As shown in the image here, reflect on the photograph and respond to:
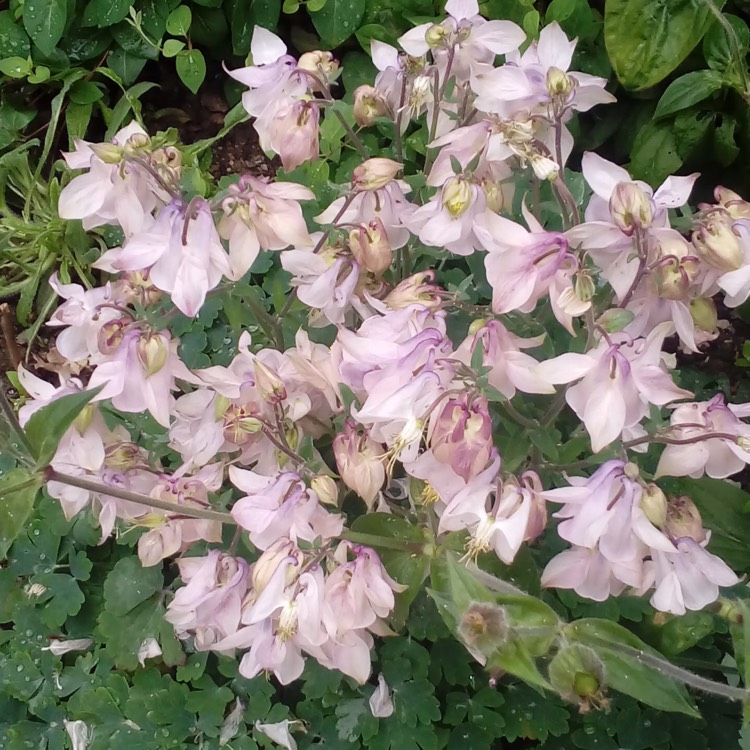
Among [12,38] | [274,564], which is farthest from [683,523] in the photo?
[12,38]

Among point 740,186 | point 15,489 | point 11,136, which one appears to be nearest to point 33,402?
point 15,489

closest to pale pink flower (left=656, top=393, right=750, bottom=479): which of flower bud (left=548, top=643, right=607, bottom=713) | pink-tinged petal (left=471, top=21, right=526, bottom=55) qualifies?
flower bud (left=548, top=643, right=607, bottom=713)

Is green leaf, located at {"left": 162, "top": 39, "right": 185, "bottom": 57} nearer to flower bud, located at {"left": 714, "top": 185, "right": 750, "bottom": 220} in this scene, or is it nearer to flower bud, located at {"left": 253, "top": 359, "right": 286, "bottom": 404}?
flower bud, located at {"left": 253, "top": 359, "right": 286, "bottom": 404}

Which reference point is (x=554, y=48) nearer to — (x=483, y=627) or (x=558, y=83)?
(x=558, y=83)

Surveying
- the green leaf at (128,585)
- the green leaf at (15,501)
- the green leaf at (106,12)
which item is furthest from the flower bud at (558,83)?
the green leaf at (106,12)

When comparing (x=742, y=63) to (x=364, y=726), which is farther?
(x=742, y=63)

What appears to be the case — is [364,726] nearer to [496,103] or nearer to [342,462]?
[342,462]

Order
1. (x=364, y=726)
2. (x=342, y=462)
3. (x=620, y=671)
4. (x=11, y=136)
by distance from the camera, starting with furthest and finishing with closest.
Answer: (x=11, y=136), (x=364, y=726), (x=342, y=462), (x=620, y=671)
